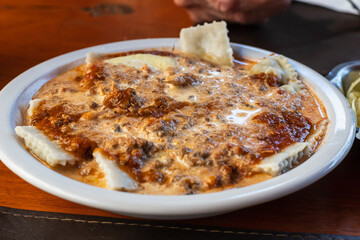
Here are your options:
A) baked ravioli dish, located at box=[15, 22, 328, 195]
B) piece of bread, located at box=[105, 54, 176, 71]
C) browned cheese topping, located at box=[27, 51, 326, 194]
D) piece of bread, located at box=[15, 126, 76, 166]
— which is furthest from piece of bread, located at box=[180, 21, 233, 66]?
piece of bread, located at box=[15, 126, 76, 166]

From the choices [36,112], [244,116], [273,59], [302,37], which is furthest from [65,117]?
[302,37]

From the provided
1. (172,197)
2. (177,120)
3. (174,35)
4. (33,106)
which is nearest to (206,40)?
(174,35)

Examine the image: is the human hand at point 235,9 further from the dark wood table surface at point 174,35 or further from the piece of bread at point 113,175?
the piece of bread at point 113,175

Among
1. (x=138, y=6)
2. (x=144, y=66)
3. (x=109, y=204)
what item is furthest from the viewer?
(x=138, y=6)

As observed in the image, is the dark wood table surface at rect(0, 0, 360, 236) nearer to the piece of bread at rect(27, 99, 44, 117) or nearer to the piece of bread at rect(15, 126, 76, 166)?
the piece of bread at rect(15, 126, 76, 166)

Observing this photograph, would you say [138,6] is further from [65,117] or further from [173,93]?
[65,117]

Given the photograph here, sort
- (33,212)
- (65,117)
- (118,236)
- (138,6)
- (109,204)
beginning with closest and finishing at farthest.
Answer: (109,204) → (118,236) → (33,212) → (65,117) → (138,6)

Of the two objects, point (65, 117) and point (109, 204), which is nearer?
point (109, 204)
